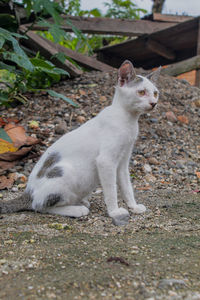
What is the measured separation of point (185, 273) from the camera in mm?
1391

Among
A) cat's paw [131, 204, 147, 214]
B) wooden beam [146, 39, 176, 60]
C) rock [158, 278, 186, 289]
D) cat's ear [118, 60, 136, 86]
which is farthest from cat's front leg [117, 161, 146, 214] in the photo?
wooden beam [146, 39, 176, 60]

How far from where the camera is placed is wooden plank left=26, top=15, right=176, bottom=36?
518 cm

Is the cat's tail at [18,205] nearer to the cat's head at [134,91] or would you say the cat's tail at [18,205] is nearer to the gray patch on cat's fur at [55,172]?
the gray patch on cat's fur at [55,172]

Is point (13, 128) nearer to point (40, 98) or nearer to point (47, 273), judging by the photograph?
point (40, 98)

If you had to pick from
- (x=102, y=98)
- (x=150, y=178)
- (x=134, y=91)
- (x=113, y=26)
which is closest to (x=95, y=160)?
(x=134, y=91)

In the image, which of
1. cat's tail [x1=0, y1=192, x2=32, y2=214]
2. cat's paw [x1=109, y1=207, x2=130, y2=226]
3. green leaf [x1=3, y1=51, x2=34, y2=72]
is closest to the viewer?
cat's paw [x1=109, y1=207, x2=130, y2=226]

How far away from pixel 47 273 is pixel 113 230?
70 centimetres

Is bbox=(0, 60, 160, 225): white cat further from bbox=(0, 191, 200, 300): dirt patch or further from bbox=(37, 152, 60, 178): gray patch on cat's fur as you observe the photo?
bbox=(0, 191, 200, 300): dirt patch

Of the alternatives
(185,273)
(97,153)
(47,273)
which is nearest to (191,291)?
(185,273)

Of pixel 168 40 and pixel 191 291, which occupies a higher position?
pixel 168 40

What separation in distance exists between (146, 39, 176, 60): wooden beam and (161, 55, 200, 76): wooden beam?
61 centimetres

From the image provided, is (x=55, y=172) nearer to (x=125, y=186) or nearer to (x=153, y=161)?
(x=125, y=186)

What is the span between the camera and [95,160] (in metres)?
2.32

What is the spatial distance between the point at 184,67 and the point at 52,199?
3994 mm
